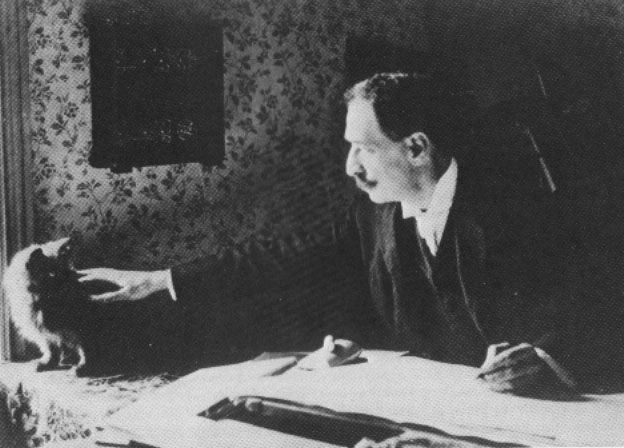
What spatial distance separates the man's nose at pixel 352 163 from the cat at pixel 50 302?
64cm

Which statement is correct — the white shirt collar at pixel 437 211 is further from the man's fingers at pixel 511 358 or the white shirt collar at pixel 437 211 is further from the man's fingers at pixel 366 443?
the man's fingers at pixel 366 443

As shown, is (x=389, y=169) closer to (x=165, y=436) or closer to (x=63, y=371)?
(x=165, y=436)

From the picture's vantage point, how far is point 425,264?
4.99ft

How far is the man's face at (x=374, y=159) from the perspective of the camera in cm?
152

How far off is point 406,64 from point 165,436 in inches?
36.8

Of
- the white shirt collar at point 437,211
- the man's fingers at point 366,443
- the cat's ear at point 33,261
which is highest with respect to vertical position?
the white shirt collar at point 437,211

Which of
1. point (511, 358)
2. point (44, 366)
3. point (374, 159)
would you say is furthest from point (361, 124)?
point (44, 366)

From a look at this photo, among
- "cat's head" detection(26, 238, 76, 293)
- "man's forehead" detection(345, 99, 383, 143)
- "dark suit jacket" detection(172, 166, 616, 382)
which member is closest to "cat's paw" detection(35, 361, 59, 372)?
"cat's head" detection(26, 238, 76, 293)

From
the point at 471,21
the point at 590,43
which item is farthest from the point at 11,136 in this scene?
the point at 590,43

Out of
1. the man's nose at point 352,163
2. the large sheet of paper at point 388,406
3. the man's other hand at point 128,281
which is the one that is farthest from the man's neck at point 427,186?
the man's other hand at point 128,281

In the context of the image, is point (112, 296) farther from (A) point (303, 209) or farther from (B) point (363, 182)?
(B) point (363, 182)

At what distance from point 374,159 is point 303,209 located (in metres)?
0.20

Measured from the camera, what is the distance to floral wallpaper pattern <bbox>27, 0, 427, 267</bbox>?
57.5 inches

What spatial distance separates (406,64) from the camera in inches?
60.2
